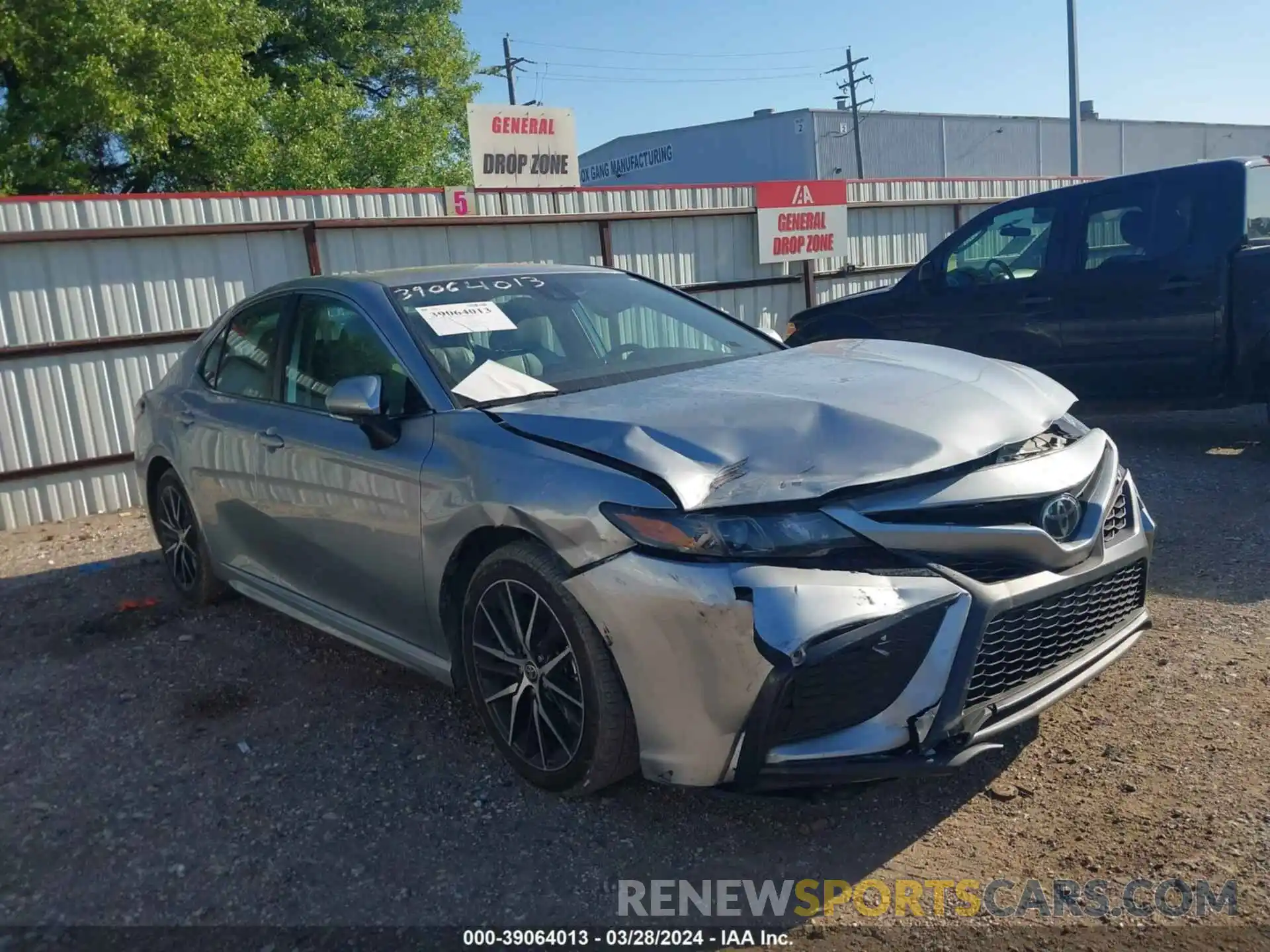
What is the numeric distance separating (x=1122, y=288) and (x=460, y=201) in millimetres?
5655

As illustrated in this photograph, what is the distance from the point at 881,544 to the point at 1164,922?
1102 millimetres

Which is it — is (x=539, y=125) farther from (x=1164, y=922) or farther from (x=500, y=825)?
(x=1164, y=922)

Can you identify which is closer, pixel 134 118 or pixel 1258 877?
pixel 1258 877

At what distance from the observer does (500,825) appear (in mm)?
3252

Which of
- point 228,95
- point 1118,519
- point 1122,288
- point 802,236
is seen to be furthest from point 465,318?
point 228,95

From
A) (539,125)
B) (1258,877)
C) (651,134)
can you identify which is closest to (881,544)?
(1258,877)

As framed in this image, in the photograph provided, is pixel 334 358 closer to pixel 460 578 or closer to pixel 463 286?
pixel 463 286

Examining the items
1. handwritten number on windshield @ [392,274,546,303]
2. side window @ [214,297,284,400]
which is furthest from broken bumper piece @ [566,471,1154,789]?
side window @ [214,297,284,400]

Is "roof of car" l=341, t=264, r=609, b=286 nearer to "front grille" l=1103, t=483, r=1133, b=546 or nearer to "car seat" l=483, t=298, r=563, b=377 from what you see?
"car seat" l=483, t=298, r=563, b=377

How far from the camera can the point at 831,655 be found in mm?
2660

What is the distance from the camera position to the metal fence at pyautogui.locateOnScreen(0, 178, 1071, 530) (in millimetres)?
8000

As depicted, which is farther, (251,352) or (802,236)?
(802,236)

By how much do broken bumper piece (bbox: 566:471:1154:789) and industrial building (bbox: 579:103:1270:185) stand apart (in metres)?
38.8

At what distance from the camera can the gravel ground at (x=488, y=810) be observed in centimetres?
288
